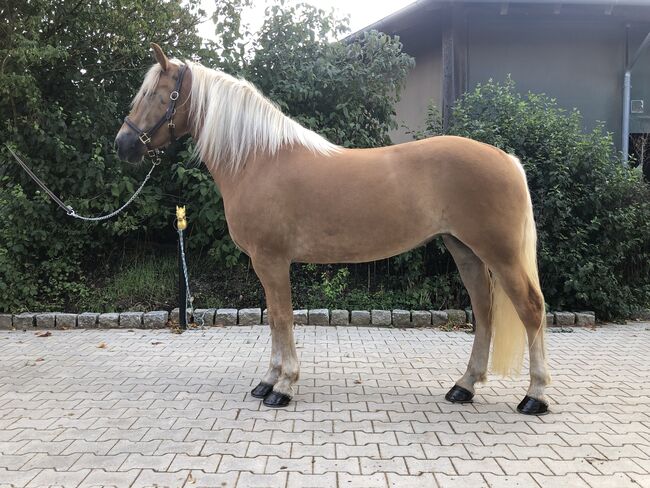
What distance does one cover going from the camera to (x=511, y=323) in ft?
10.6

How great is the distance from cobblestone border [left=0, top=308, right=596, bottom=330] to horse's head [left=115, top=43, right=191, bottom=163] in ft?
9.20

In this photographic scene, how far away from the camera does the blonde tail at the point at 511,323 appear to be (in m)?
3.12

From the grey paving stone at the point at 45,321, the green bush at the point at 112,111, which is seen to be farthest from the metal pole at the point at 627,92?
the grey paving stone at the point at 45,321

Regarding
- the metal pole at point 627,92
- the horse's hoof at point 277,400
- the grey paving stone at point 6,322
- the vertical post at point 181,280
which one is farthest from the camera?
the metal pole at point 627,92

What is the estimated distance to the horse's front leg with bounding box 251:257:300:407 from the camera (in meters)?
3.20

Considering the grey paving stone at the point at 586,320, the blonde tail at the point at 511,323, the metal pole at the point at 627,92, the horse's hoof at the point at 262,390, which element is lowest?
the grey paving stone at the point at 586,320

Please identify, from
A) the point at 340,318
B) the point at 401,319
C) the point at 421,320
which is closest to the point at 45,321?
the point at 340,318

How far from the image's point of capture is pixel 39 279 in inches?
235

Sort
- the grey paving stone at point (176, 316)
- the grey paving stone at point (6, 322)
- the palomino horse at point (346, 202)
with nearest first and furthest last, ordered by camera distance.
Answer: the palomino horse at point (346, 202)
the grey paving stone at point (6, 322)
the grey paving stone at point (176, 316)

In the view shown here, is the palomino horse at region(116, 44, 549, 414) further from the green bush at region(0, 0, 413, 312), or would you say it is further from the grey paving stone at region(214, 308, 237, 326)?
the green bush at region(0, 0, 413, 312)

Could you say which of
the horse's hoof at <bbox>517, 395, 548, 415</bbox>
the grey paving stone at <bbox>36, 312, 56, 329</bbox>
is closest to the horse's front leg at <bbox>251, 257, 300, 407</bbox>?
the horse's hoof at <bbox>517, 395, 548, 415</bbox>

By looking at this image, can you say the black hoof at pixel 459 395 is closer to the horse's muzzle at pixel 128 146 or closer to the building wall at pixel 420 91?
the horse's muzzle at pixel 128 146

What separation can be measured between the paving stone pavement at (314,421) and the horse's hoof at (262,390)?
2.8 inches


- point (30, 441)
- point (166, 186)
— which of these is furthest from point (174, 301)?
point (30, 441)
